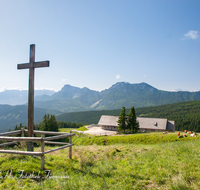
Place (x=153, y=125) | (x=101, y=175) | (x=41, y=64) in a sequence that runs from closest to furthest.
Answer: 1. (x=101, y=175)
2. (x=41, y=64)
3. (x=153, y=125)

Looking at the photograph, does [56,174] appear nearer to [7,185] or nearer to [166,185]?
[7,185]

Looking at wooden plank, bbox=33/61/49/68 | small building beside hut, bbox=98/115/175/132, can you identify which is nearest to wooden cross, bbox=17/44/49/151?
wooden plank, bbox=33/61/49/68

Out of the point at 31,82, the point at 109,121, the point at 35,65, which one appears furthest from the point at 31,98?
the point at 109,121

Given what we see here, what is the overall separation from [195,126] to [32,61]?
480ft

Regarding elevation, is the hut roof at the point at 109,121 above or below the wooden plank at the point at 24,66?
below

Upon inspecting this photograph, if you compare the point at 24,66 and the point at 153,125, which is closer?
the point at 24,66

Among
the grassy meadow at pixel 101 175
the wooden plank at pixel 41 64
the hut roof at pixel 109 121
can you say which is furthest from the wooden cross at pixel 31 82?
the hut roof at pixel 109 121

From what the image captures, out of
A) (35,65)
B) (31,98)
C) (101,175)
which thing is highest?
(35,65)

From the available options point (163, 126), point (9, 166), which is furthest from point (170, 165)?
point (163, 126)

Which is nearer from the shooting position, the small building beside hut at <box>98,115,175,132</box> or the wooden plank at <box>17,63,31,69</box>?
the wooden plank at <box>17,63,31,69</box>

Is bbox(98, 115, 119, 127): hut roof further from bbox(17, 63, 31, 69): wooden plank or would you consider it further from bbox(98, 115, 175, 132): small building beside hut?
bbox(17, 63, 31, 69): wooden plank

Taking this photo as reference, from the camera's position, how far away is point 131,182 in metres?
6.14

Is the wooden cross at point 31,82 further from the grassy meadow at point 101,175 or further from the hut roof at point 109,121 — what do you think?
the hut roof at point 109,121

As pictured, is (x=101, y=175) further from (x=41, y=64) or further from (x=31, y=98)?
(x=41, y=64)
